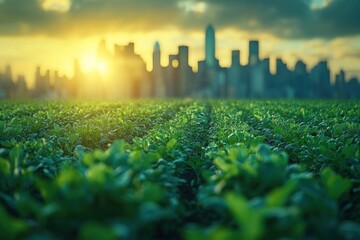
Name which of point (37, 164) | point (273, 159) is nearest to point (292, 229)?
point (273, 159)

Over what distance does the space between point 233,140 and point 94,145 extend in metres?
4.44

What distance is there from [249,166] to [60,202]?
1599 mm

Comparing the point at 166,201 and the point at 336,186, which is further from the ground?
the point at 336,186

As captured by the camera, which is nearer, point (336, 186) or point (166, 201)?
point (336, 186)

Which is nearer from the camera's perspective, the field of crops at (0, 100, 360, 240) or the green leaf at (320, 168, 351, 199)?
the field of crops at (0, 100, 360, 240)

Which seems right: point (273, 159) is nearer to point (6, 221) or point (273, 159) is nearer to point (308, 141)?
point (6, 221)

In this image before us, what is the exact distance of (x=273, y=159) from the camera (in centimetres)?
440

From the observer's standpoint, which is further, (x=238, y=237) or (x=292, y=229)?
(x=292, y=229)

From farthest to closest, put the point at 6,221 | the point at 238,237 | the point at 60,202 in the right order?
the point at 60,202 < the point at 6,221 < the point at 238,237

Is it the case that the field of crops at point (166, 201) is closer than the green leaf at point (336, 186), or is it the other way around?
the field of crops at point (166, 201)

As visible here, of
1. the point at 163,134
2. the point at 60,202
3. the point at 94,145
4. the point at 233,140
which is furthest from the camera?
the point at 94,145

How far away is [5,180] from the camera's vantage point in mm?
4789

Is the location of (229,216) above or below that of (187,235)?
below

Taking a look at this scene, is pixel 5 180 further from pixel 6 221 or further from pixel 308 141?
pixel 308 141
